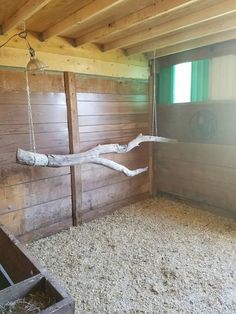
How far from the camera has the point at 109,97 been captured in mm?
3002

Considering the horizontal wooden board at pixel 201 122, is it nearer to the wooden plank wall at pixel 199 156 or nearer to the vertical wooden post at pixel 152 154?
the wooden plank wall at pixel 199 156

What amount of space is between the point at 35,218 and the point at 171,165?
194 centimetres

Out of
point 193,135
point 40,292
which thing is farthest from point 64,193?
point 193,135

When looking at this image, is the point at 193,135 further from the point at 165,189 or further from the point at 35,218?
the point at 35,218

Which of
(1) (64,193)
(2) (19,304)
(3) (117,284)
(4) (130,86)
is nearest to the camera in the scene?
(2) (19,304)

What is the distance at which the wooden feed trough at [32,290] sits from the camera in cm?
114

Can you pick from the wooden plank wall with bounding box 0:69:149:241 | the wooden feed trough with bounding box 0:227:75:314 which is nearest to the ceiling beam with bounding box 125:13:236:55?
the wooden plank wall with bounding box 0:69:149:241

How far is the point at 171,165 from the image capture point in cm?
357

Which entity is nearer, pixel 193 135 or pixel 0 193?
pixel 0 193

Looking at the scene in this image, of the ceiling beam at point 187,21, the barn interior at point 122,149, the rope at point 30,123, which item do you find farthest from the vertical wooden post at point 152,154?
the rope at point 30,123

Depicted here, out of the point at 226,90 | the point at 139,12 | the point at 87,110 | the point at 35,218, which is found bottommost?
the point at 35,218

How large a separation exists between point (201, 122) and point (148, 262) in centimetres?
182

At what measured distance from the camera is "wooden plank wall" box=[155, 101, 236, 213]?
297cm

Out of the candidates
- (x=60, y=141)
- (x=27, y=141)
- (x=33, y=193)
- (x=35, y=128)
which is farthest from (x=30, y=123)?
(x=33, y=193)
